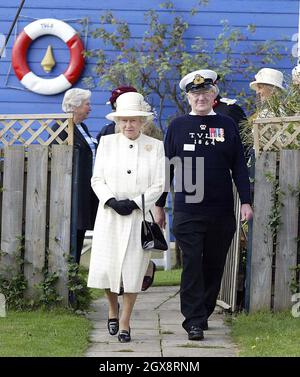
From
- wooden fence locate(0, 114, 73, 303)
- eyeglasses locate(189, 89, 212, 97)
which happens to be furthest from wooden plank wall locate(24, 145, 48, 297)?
eyeglasses locate(189, 89, 212, 97)

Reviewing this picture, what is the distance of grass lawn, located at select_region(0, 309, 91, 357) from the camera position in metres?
6.55

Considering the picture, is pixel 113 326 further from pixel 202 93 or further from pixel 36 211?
pixel 202 93

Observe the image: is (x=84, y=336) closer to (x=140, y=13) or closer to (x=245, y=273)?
(x=245, y=273)

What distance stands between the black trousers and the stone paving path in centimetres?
21

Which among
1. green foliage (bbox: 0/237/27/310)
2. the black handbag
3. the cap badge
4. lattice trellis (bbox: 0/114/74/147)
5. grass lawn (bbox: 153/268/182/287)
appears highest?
the cap badge

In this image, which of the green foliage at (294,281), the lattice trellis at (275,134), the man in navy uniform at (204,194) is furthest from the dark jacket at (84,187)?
the green foliage at (294,281)

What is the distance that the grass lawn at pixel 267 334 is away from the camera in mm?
6586

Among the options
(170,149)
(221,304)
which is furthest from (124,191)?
(221,304)

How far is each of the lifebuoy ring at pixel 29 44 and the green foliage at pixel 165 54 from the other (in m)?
0.21

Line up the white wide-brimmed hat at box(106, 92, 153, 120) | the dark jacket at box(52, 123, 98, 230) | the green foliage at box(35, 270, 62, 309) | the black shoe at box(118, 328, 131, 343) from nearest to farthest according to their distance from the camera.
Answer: the black shoe at box(118, 328, 131, 343), the white wide-brimmed hat at box(106, 92, 153, 120), the green foliage at box(35, 270, 62, 309), the dark jacket at box(52, 123, 98, 230)

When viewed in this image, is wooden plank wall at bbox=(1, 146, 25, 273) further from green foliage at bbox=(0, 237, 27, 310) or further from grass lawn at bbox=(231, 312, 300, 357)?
grass lawn at bbox=(231, 312, 300, 357)

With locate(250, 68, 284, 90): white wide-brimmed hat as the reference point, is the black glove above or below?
below

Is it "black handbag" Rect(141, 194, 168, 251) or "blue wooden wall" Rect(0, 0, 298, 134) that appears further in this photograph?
"blue wooden wall" Rect(0, 0, 298, 134)
